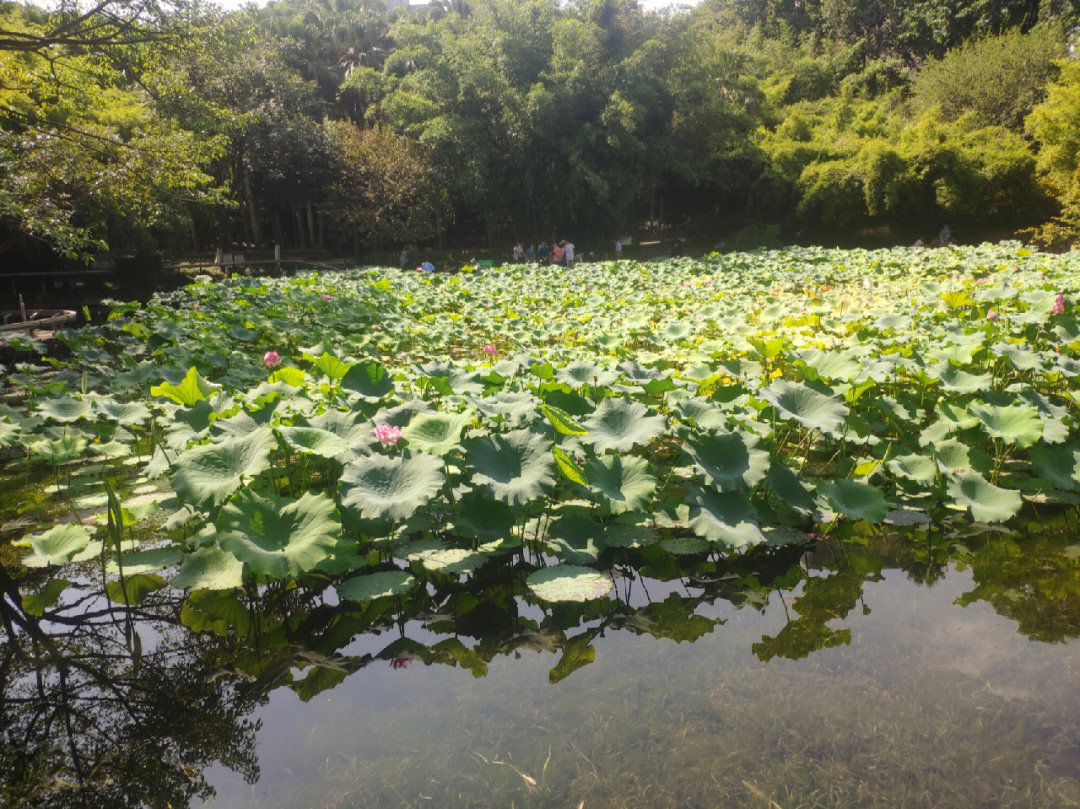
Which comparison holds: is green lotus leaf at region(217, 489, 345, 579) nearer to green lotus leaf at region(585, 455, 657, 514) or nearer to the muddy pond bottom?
the muddy pond bottom

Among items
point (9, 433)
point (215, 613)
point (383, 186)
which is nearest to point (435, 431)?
point (215, 613)

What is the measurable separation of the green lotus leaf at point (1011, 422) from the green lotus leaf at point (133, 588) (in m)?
2.94

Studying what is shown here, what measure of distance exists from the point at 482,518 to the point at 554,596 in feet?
1.37

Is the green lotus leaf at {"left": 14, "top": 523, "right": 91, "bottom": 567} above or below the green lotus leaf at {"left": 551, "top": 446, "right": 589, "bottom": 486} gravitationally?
below

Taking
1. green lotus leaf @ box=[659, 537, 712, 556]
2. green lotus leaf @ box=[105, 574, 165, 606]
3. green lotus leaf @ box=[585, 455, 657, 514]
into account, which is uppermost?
green lotus leaf @ box=[585, 455, 657, 514]

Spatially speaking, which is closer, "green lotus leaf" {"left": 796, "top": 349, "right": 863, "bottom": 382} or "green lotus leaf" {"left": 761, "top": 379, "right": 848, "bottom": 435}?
"green lotus leaf" {"left": 761, "top": 379, "right": 848, "bottom": 435}

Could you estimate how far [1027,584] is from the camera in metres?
2.14

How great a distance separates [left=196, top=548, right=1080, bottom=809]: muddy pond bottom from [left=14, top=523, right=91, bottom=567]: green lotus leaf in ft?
2.94

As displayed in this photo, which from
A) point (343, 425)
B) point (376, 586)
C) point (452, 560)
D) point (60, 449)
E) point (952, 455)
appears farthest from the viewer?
point (60, 449)

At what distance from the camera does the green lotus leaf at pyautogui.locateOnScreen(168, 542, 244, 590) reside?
1.86 meters

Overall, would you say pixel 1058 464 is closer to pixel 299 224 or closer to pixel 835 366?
pixel 835 366

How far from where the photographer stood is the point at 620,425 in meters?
2.53

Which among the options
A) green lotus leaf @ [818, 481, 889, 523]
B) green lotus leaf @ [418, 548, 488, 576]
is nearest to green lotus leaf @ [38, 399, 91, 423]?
green lotus leaf @ [418, 548, 488, 576]

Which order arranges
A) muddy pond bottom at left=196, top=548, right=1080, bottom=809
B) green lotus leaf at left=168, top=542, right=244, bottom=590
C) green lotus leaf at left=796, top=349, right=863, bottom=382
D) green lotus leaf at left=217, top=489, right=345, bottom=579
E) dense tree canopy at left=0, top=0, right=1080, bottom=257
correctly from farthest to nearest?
dense tree canopy at left=0, top=0, right=1080, bottom=257
green lotus leaf at left=796, top=349, right=863, bottom=382
green lotus leaf at left=168, top=542, right=244, bottom=590
green lotus leaf at left=217, top=489, right=345, bottom=579
muddy pond bottom at left=196, top=548, right=1080, bottom=809
